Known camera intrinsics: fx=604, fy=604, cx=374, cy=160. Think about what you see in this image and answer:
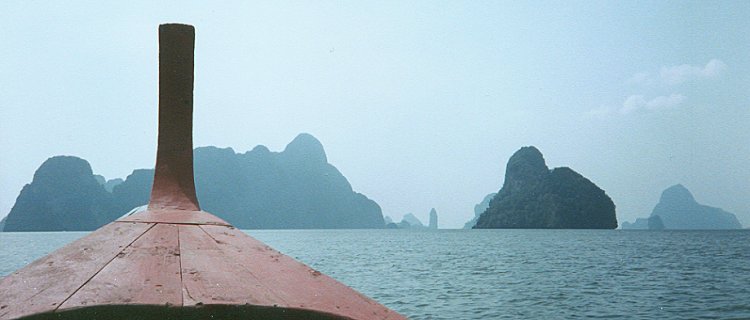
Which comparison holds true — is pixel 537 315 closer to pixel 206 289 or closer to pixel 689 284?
pixel 689 284

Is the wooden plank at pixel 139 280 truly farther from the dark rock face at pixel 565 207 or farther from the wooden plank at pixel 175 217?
the dark rock face at pixel 565 207

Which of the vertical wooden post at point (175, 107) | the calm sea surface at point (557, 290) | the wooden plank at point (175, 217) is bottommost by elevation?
the calm sea surface at point (557, 290)

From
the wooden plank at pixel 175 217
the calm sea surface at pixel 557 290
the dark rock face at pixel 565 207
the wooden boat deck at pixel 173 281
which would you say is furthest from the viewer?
the dark rock face at pixel 565 207

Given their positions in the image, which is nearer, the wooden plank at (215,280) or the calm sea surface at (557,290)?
the wooden plank at (215,280)

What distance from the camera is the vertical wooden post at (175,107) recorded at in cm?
379

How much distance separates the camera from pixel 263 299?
6.07 ft

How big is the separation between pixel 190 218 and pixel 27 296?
1172mm

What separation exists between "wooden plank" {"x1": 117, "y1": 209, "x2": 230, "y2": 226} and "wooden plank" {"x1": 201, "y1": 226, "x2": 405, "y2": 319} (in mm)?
353

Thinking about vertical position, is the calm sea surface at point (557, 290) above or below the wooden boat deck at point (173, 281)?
below

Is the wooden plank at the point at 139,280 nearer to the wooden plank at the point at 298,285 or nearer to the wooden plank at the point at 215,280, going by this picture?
the wooden plank at the point at 215,280

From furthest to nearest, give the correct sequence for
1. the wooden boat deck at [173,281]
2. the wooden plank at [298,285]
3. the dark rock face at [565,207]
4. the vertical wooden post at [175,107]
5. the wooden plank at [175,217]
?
the dark rock face at [565,207], the vertical wooden post at [175,107], the wooden plank at [175,217], the wooden plank at [298,285], the wooden boat deck at [173,281]

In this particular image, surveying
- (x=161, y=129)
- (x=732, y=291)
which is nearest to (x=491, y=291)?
(x=732, y=291)

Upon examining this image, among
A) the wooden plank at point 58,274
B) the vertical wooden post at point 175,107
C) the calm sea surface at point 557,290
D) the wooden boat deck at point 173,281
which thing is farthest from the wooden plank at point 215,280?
the calm sea surface at point 557,290

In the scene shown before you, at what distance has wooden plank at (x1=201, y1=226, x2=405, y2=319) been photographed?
1.90 metres
